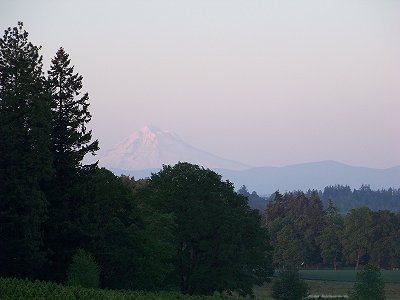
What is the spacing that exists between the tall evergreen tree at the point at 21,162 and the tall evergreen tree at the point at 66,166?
2.56 m

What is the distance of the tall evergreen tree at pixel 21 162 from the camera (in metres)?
51.7

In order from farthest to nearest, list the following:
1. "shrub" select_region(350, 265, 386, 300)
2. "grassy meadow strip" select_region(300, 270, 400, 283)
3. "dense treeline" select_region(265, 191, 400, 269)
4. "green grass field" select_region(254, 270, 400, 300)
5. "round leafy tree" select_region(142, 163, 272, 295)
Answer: "dense treeline" select_region(265, 191, 400, 269) < "grassy meadow strip" select_region(300, 270, 400, 283) < "green grass field" select_region(254, 270, 400, 300) < "shrub" select_region(350, 265, 386, 300) < "round leafy tree" select_region(142, 163, 272, 295)

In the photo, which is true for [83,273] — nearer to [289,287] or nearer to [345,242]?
[289,287]

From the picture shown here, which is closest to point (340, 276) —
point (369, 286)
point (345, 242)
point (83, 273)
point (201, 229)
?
point (345, 242)

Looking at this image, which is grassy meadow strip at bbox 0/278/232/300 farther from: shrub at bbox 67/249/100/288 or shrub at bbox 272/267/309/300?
shrub at bbox 272/267/309/300

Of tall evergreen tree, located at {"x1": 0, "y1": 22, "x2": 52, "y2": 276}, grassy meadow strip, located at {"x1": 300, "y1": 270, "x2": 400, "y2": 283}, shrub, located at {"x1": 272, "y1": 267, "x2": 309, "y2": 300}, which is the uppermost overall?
tall evergreen tree, located at {"x1": 0, "y1": 22, "x2": 52, "y2": 276}

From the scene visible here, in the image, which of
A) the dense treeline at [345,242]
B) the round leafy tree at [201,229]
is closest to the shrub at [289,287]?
the round leafy tree at [201,229]

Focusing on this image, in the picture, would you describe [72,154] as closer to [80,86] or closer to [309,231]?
[80,86]

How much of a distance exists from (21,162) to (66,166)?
6455 millimetres

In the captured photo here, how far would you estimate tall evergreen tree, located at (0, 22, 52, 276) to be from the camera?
51.7 metres

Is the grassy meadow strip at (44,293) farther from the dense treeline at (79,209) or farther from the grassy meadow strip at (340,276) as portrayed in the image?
the grassy meadow strip at (340,276)

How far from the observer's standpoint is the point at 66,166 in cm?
5831

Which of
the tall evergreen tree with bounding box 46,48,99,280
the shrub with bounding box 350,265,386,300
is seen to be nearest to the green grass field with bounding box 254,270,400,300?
the shrub with bounding box 350,265,386,300

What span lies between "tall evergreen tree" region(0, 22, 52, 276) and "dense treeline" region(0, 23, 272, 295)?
0.22 ft
